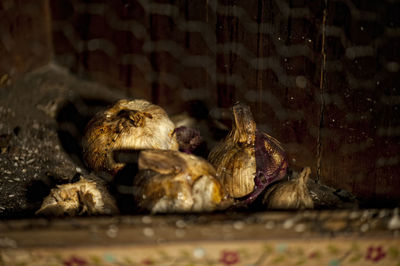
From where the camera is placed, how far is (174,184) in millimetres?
1042

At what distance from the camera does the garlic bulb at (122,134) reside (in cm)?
130

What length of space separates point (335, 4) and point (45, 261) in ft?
3.37

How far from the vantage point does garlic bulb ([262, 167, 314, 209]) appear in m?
1.12

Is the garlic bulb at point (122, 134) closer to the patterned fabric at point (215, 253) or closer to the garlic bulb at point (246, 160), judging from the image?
the garlic bulb at point (246, 160)

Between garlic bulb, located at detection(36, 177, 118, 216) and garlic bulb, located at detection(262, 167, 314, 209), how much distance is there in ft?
1.46

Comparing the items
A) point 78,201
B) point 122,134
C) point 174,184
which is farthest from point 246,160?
point 78,201

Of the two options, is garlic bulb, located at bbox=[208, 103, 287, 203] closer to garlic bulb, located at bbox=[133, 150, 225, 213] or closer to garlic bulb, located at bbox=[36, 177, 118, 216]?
garlic bulb, located at bbox=[133, 150, 225, 213]

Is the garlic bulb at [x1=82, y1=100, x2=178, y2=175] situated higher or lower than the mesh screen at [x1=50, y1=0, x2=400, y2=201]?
lower

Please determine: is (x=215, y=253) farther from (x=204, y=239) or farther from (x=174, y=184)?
(x=174, y=184)

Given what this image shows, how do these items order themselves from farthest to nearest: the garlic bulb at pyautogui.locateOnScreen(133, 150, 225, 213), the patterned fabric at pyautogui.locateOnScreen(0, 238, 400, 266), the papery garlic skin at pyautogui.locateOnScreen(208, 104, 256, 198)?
the papery garlic skin at pyautogui.locateOnScreen(208, 104, 256, 198), the garlic bulb at pyautogui.locateOnScreen(133, 150, 225, 213), the patterned fabric at pyautogui.locateOnScreen(0, 238, 400, 266)

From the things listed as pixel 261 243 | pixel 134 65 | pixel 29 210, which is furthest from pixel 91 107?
pixel 261 243

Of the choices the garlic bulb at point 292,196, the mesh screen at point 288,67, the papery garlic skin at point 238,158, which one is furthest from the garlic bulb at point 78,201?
the mesh screen at point 288,67

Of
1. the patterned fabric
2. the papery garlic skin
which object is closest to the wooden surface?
the patterned fabric

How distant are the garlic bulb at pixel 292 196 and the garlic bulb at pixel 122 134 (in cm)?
40
